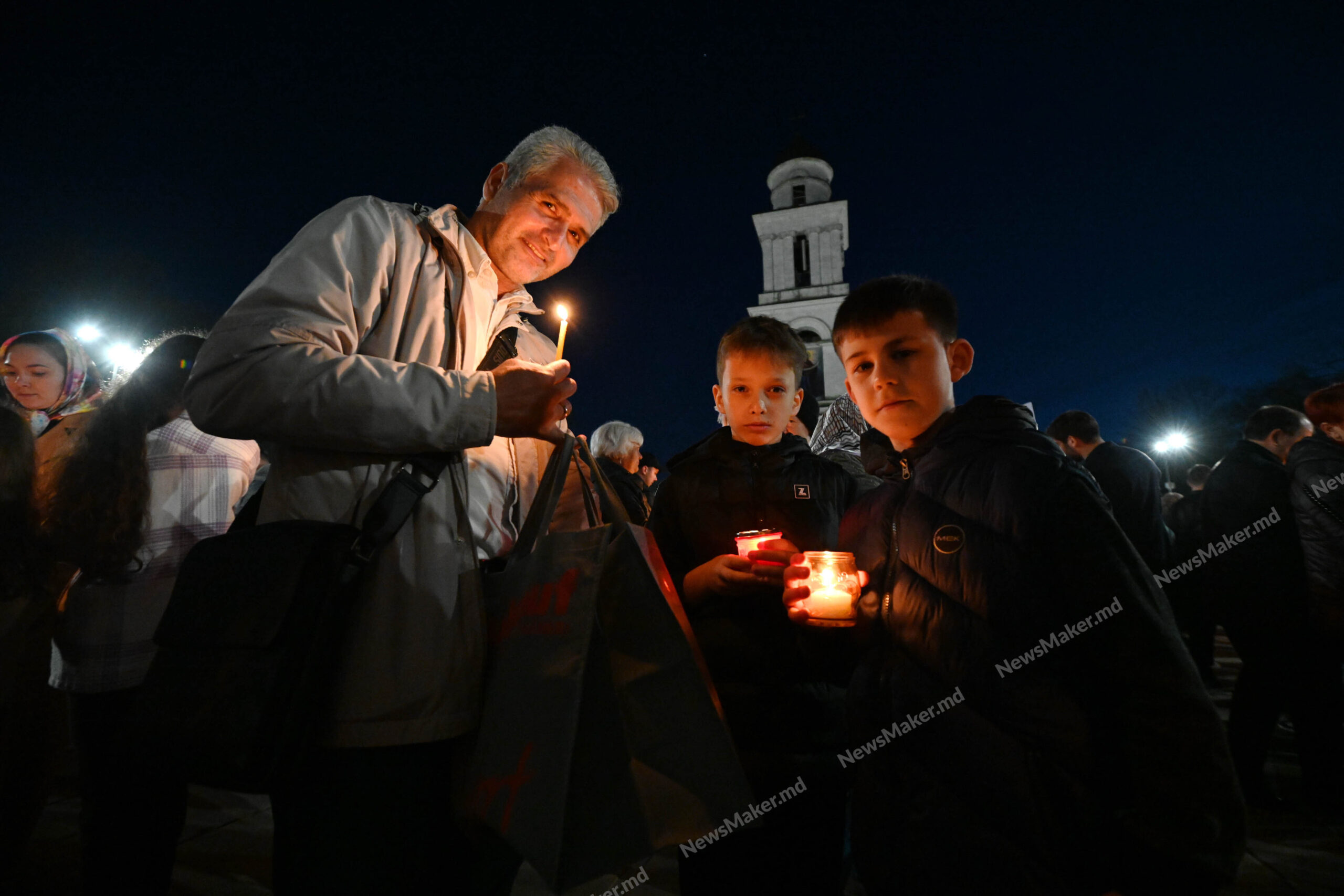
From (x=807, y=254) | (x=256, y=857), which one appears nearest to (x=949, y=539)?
(x=256, y=857)

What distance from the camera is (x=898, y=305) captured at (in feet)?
6.12

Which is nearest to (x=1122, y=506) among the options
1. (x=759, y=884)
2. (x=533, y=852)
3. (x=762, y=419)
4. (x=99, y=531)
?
(x=762, y=419)

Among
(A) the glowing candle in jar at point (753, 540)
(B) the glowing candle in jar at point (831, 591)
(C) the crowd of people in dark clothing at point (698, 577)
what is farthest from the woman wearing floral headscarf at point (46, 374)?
(B) the glowing candle in jar at point (831, 591)

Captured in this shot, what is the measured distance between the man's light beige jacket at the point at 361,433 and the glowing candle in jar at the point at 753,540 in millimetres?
809

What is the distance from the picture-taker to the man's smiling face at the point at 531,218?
64.0 inches

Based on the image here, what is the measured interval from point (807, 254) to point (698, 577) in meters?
32.3

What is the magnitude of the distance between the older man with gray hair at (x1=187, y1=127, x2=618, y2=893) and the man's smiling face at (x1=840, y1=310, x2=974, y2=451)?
3.28ft

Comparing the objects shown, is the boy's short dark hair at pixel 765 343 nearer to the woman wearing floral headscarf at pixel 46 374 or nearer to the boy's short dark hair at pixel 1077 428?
the woman wearing floral headscarf at pixel 46 374

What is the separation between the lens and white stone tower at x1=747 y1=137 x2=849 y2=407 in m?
29.6

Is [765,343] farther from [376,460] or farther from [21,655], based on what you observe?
[21,655]

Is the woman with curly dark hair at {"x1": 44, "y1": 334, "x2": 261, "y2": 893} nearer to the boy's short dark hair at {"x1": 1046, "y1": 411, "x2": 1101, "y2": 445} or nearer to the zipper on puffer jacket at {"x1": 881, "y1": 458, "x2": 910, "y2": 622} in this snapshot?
the zipper on puffer jacket at {"x1": 881, "y1": 458, "x2": 910, "y2": 622}

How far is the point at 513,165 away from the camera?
167 cm

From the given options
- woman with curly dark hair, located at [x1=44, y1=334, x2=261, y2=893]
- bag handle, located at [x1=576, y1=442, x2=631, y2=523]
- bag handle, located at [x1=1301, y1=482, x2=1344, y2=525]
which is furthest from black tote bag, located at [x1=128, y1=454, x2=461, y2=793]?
bag handle, located at [x1=1301, y1=482, x2=1344, y2=525]

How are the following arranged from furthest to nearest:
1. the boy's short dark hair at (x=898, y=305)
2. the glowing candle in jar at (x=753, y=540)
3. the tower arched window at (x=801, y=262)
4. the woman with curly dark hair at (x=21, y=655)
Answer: the tower arched window at (x=801, y=262)
the woman with curly dark hair at (x=21, y=655)
the boy's short dark hair at (x=898, y=305)
the glowing candle in jar at (x=753, y=540)
